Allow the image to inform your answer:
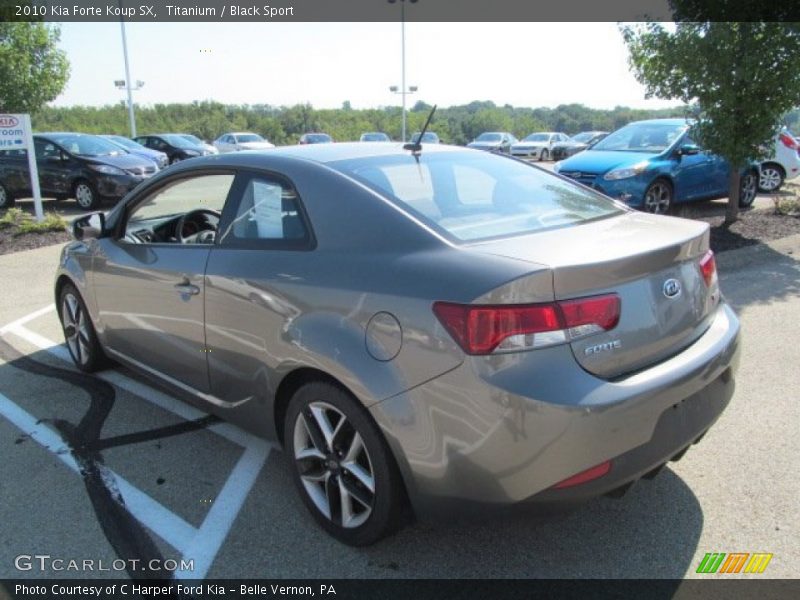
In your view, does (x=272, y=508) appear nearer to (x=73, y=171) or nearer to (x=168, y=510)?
(x=168, y=510)

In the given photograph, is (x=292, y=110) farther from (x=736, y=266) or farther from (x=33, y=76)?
(x=736, y=266)

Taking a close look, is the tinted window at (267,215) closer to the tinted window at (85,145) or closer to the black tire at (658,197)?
the black tire at (658,197)

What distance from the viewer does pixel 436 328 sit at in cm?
226

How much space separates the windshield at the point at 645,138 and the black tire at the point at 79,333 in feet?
29.0

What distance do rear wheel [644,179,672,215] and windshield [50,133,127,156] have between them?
11357 millimetres

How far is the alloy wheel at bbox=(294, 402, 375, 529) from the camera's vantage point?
261 cm

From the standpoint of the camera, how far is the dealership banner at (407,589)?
7.88 feet

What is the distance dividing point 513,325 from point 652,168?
8.68 metres

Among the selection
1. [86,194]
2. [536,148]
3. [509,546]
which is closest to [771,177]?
[509,546]

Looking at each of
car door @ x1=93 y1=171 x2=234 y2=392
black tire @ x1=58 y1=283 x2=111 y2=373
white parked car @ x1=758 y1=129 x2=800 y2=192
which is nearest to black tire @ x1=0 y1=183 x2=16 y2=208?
black tire @ x1=58 y1=283 x2=111 y2=373

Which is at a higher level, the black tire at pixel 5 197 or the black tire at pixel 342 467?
the black tire at pixel 5 197

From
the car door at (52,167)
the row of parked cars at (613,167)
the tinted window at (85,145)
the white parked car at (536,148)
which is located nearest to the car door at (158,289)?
the row of parked cars at (613,167)

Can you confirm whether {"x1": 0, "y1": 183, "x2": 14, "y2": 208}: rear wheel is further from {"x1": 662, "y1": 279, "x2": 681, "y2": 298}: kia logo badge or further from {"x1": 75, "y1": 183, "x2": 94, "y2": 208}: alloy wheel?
{"x1": 662, "y1": 279, "x2": 681, "y2": 298}: kia logo badge

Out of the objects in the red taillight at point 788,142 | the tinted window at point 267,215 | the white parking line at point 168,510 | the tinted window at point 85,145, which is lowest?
the white parking line at point 168,510
